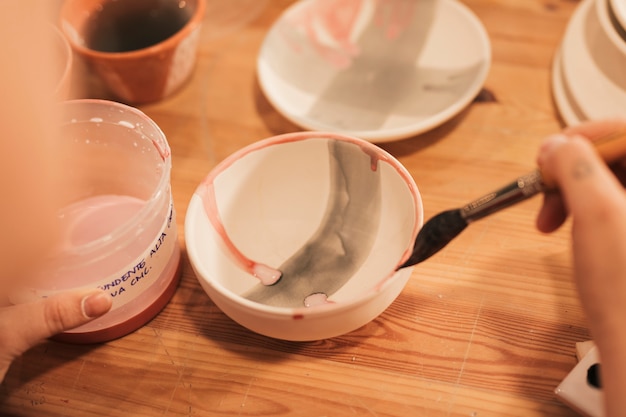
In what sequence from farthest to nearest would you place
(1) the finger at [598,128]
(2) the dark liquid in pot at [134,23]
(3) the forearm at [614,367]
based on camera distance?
1. (2) the dark liquid in pot at [134,23]
2. (1) the finger at [598,128]
3. (3) the forearm at [614,367]

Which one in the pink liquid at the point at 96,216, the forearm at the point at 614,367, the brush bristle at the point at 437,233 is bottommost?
the pink liquid at the point at 96,216

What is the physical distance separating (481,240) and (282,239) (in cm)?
22

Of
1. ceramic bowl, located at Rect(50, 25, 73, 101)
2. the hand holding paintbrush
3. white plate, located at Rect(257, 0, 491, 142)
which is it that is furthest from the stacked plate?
ceramic bowl, located at Rect(50, 25, 73, 101)

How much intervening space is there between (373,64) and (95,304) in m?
0.53

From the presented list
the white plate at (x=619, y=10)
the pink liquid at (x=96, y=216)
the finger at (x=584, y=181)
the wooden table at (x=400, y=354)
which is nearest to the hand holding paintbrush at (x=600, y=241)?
the finger at (x=584, y=181)

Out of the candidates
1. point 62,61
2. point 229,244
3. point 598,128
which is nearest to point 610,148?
point 598,128

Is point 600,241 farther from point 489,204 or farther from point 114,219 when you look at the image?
point 114,219

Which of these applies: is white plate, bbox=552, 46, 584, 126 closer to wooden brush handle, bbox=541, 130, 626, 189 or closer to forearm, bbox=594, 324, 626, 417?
wooden brush handle, bbox=541, 130, 626, 189

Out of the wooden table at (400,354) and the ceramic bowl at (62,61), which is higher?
the ceramic bowl at (62,61)

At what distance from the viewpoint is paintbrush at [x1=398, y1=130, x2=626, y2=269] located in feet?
1.45

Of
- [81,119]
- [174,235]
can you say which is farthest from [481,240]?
[81,119]

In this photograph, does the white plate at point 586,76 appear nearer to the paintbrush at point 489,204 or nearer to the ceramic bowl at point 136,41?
the paintbrush at point 489,204

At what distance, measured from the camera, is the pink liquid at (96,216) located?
0.66 meters

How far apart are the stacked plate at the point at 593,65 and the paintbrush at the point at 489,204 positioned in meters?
0.27
